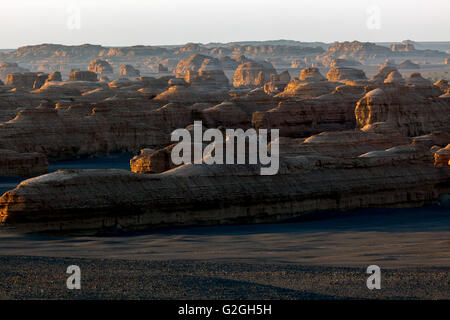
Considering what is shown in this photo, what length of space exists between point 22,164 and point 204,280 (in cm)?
2861

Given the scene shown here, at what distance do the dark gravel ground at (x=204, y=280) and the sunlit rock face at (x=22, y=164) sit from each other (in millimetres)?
24272

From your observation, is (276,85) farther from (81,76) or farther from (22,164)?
(22,164)

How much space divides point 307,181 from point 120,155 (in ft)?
85.4

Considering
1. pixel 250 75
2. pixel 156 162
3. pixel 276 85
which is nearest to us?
pixel 156 162

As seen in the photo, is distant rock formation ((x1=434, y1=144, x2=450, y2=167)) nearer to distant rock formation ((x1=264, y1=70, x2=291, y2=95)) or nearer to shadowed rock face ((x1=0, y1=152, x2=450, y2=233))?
shadowed rock face ((x1=0, y1=152, x2=450, y2=233))

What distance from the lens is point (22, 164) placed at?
4406 cm

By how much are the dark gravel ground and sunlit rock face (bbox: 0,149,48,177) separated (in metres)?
24.3

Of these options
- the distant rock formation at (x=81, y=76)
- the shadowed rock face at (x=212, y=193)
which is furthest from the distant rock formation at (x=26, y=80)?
the shadowed rock face at (x=212, y=193)

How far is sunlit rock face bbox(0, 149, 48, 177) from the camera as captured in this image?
43.8m

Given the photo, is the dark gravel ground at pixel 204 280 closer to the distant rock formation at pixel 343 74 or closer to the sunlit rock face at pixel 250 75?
the distant rock formation at pixel 343 74

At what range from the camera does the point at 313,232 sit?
89.7 ft

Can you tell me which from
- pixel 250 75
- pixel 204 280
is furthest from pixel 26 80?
pixel 204 280
